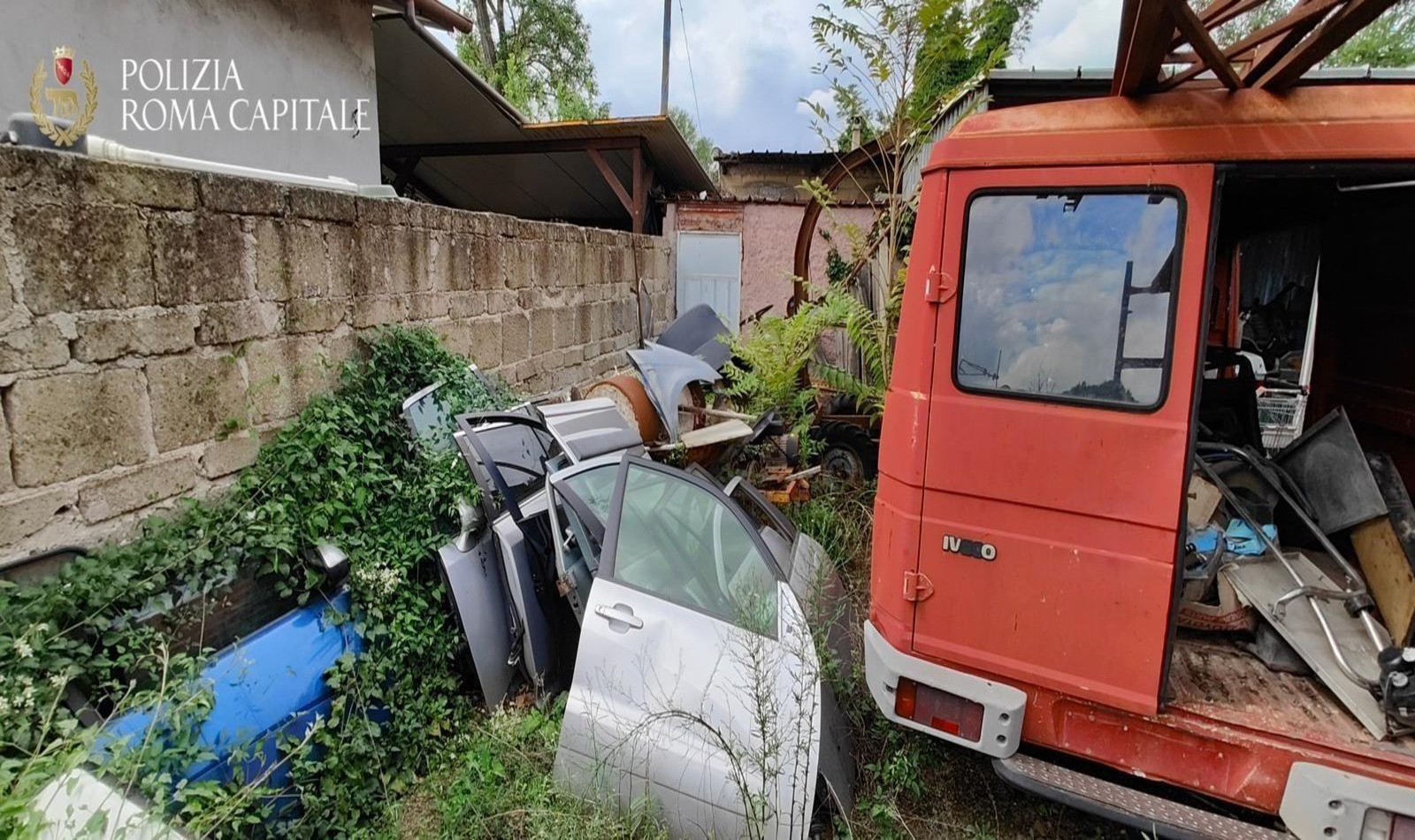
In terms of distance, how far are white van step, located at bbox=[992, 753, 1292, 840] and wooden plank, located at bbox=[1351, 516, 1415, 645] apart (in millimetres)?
939

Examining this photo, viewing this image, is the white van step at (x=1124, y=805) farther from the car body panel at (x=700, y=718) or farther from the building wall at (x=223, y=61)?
the building wall at (x=223, y=61)

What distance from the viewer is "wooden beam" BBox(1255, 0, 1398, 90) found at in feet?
5.58

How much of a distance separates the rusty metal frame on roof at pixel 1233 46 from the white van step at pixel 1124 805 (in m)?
2.48

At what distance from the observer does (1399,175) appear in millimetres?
2078

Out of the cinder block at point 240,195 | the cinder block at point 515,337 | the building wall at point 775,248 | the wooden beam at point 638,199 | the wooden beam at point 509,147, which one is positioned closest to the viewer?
the cinder block at point 240,195

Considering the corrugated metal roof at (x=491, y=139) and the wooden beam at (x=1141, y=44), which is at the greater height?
the corrugated metal roof at (x=491, y=139)

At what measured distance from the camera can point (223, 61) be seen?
4.93 meters

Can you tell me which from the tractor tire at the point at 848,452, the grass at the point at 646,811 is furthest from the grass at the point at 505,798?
the tractor tire at the point at 848,452

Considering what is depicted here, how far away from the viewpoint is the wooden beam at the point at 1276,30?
175 cm

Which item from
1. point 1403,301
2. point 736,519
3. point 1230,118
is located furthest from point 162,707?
point 1403,301

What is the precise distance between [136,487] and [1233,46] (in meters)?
4.60

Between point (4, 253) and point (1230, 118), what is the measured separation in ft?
13.7

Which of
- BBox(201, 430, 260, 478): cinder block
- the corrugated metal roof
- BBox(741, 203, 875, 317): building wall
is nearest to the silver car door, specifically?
BBox(201, 430, 260, 478): cinder block

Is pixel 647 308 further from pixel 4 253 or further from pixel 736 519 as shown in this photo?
pixel 4 253
